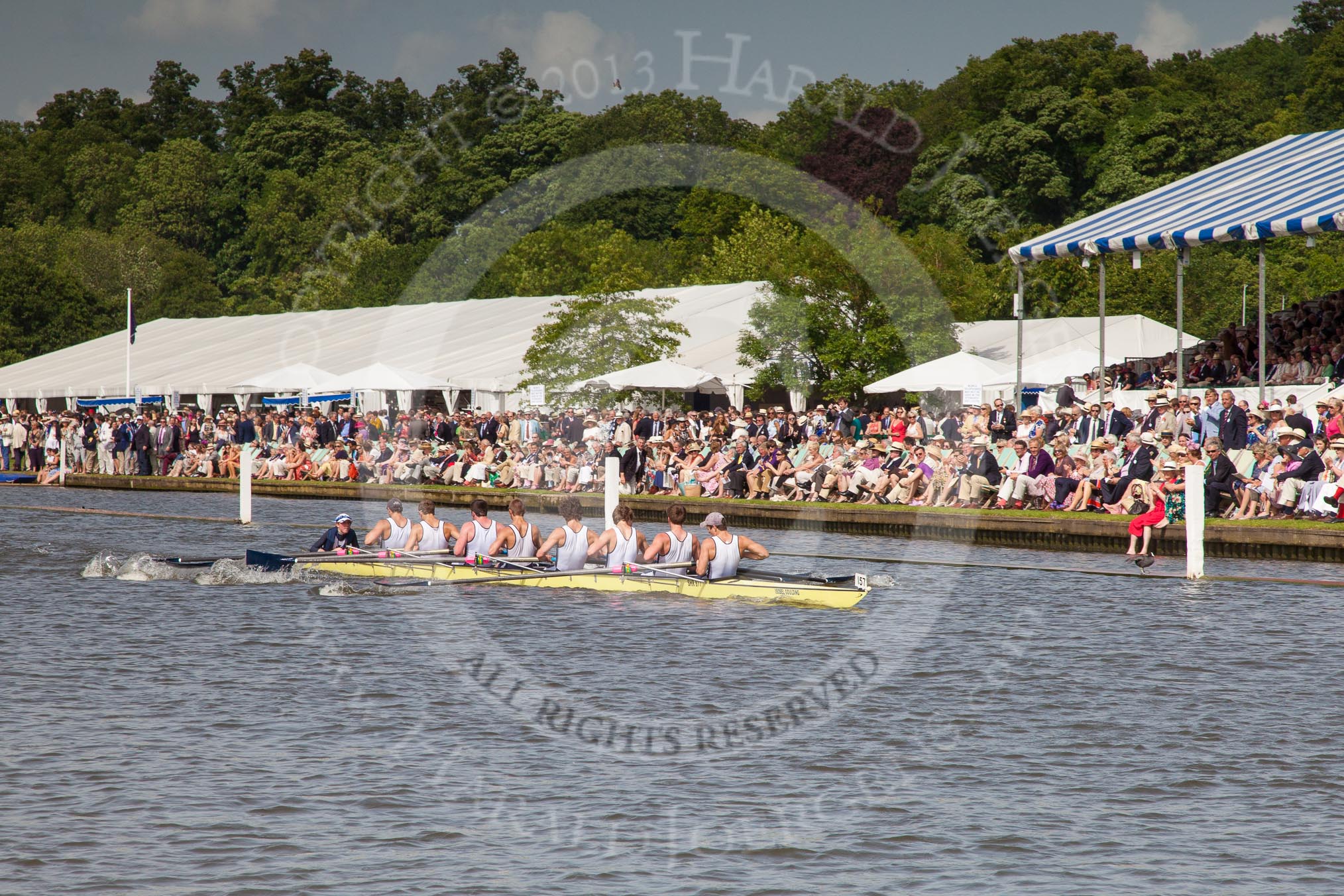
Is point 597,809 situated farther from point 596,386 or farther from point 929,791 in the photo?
point 596,386

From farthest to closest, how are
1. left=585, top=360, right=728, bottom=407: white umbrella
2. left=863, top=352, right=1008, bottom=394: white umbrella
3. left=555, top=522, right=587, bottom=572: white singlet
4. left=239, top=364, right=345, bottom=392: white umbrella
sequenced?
1. left=239, top=364, right=345, bottom=392: white umbrella
2. left=585, top=360, right=728, bottom=407: white umbrella
3. left=863, top=352, right=1008, bottom=394: white umbrella
4. left=555, top=522, right=587, bottom=572: white singlet

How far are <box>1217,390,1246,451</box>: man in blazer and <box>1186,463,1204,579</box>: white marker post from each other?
11.4 feet

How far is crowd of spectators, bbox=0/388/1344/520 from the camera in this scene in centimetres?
2388

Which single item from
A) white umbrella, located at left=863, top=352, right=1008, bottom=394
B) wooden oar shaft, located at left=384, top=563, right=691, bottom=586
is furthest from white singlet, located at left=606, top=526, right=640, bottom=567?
white umbrella, located at left=863, top=352, right=1008, bottom=394

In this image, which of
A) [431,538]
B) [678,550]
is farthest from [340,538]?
[678,550]

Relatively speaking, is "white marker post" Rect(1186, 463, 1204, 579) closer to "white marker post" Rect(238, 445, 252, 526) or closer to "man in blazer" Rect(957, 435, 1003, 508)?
"man in blazer" Rect(957, 435, 1003, 508)

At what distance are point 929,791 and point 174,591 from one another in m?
14.4

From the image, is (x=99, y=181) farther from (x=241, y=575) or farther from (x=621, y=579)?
(x=621, y=579)

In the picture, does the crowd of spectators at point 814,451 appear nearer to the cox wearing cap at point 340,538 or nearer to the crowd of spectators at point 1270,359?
the crowd of spectators at point 1270,359

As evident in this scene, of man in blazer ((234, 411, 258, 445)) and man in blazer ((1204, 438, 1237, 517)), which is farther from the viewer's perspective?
man in blazer ((234, 411, 258, 445))

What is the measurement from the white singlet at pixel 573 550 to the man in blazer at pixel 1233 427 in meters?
11.0

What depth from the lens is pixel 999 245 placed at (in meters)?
65.8

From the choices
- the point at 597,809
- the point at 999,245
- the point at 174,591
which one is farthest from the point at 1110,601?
the point at 999,245

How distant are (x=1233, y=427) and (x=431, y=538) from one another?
13009mm
